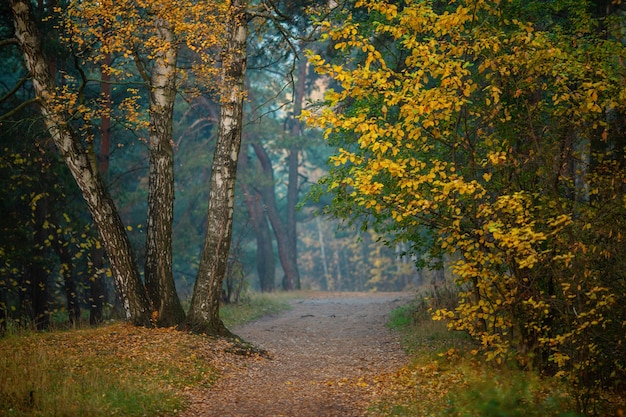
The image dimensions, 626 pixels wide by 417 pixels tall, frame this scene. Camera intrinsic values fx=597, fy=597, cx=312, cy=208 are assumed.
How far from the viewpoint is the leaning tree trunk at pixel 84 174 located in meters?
9.50

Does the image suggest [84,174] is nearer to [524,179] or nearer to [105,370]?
[105,370]

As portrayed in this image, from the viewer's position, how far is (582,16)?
780 cm

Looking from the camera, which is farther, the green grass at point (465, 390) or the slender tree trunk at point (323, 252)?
the slender tree trunk at point (323, 252)

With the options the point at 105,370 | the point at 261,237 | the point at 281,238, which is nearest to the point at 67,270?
the point at 105,370

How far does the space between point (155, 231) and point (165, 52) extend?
312cm

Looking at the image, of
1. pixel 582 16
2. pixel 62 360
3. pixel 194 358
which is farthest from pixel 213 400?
pixel 582 16

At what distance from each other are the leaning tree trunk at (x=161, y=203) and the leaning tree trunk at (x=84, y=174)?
0.94 ft

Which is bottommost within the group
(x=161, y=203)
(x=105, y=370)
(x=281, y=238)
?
(x=105, y=370)

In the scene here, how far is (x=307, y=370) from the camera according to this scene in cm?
948

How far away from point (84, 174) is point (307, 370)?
486cm

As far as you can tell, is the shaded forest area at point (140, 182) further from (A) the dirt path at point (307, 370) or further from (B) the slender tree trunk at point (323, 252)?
(A) the dirt path at point (307, 370)

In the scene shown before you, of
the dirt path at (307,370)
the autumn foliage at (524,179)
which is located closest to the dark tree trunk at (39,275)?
the dirt path at (307,370)

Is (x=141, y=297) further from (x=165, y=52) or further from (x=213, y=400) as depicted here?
(x=165, y=52)

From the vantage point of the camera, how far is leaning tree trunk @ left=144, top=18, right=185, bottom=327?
10594mm
